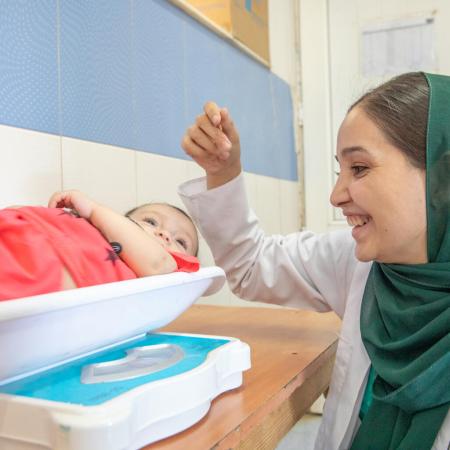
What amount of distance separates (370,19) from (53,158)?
6.41 ft

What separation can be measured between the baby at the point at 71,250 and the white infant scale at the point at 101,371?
10 cm

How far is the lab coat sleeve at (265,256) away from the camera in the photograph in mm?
1074

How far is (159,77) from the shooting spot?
141 centimetres

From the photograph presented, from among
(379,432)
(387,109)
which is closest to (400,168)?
(387,109)

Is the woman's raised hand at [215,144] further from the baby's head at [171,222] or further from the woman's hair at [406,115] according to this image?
the woman's hair at [406,115]

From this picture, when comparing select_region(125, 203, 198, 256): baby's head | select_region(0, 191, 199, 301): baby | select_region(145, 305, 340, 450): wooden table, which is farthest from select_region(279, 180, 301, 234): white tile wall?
select_region(0, 191, 199, 301): baby

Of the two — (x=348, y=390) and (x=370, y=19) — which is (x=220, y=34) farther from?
(x=348, y=390)

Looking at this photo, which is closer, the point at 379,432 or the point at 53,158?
the point at 379,432

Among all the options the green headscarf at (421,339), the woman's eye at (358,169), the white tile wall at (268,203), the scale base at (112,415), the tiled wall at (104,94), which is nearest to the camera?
the scale base at (112,415)

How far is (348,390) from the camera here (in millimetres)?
853

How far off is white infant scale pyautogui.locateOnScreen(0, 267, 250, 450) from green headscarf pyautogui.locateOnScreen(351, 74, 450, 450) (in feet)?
0.95

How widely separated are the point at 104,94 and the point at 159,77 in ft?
0.88

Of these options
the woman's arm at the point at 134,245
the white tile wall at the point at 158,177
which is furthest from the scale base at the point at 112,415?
the white tile wall at the point at 158,177

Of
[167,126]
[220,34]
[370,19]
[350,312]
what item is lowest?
[350,312]
